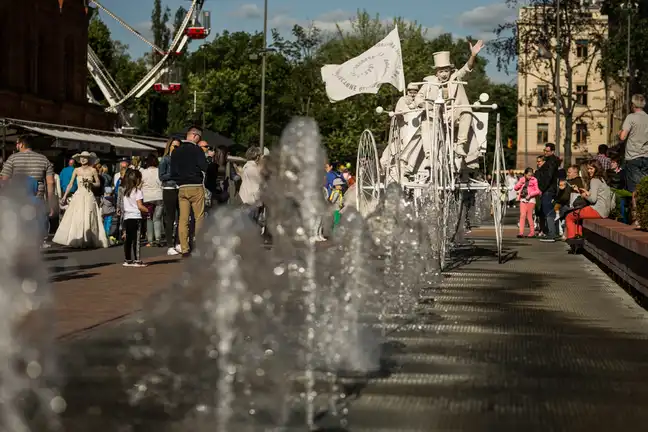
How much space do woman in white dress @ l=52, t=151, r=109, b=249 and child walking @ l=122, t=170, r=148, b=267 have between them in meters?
3.09

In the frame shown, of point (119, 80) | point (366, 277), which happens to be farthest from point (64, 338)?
point (119, 80)

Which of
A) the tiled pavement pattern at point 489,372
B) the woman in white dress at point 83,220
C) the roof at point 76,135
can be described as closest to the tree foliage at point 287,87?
the roof at point 76,135

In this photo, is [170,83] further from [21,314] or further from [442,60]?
[21,314]

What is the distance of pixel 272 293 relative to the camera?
5.73m

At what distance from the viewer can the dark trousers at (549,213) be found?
26.2 metres

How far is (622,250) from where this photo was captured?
1397 cm

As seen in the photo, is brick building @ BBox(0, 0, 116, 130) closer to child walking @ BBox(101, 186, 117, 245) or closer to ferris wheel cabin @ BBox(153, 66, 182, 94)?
child walking @ BBox(101, 186, 117, 245)

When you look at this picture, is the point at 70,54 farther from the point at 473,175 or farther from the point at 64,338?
the point at 64,338

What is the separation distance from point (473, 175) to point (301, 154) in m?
9.66

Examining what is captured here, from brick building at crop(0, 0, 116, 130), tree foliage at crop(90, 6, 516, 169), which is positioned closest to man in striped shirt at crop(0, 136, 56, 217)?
brick building at crop(0, 0, 116, 130)

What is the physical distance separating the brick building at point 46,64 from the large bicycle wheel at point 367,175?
23567 millimetres

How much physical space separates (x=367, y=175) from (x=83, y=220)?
215 inches

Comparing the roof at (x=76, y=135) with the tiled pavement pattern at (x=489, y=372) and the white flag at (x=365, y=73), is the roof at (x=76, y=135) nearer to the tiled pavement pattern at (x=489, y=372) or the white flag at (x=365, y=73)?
the white flag at (x=365, y=73)

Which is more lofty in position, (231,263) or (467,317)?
(231,263)
